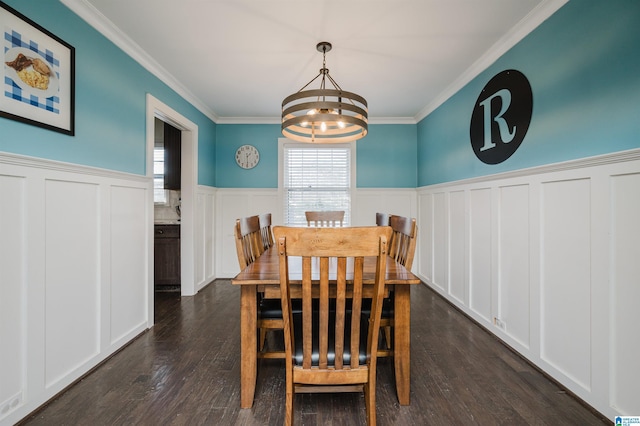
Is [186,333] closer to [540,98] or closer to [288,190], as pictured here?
[288,190]

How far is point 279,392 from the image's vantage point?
1.78 metres

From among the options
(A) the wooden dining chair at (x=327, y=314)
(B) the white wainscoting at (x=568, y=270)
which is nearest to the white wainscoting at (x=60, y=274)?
(A) the wooden dining chair at (x=327, y=314)

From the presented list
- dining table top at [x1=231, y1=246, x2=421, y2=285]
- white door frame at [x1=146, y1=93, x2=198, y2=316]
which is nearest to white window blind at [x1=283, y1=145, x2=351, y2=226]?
white door frame at [x1=146, y1=93, x2=198, y2=316]

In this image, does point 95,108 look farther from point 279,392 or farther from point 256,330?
point 279,392

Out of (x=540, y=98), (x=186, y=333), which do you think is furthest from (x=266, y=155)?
(x=540, y=98)

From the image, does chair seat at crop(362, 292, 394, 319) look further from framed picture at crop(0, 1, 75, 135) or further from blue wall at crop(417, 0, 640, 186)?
framed picture at crop(0, 1, 75, 135)

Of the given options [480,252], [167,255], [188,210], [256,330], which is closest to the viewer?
[256,330]

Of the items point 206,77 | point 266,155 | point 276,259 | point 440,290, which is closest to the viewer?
point 276,259

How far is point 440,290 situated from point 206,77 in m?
3.71

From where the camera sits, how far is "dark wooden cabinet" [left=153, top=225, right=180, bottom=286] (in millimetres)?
3818

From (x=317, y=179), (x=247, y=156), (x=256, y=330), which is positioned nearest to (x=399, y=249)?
(x=256, y=330)

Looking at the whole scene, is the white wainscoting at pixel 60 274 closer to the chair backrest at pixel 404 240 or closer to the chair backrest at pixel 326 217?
the chair backrest at pixel 326 217

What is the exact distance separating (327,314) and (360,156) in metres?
3.61

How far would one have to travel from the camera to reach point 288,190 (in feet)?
14.9
